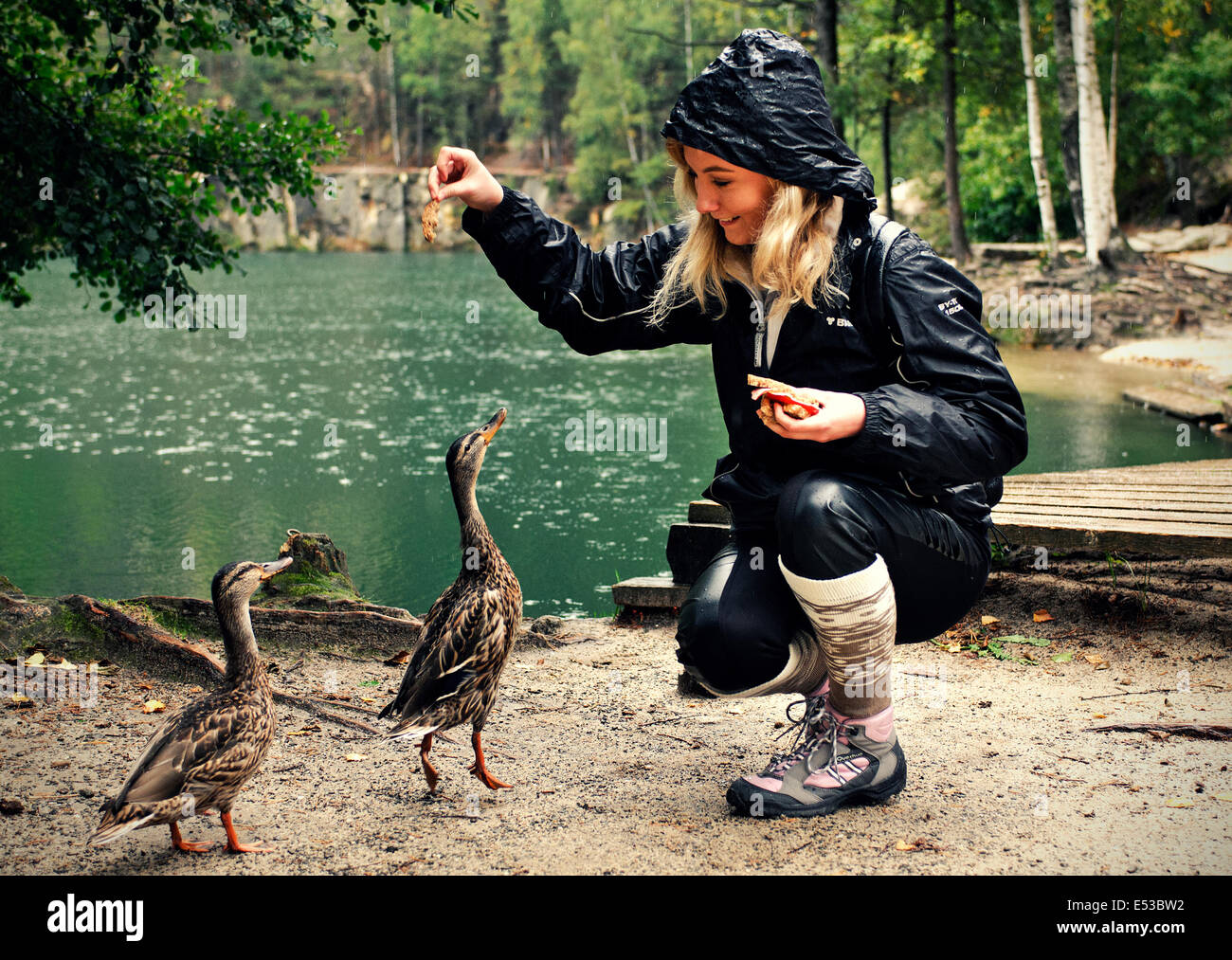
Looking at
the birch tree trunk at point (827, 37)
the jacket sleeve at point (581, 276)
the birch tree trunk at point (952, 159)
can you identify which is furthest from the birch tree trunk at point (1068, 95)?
the jacket sleeve at point (581, 276)

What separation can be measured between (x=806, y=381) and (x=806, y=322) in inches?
7.1

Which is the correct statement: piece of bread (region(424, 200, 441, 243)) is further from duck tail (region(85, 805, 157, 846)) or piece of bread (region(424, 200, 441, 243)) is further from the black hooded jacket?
duck tail (region(85, 805, 157, 846))

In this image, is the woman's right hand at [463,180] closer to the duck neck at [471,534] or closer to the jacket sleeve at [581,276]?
the jacket sleeve at [581,276]

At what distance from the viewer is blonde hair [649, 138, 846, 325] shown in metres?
3.43

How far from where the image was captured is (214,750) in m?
3.43

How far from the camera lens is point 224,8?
698 centimetres

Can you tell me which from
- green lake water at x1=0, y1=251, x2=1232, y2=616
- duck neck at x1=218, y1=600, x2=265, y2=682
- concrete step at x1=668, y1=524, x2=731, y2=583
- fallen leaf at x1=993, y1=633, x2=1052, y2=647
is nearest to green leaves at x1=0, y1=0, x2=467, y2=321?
green lake water at x1=0, y1=251, x2=1232, y2=616

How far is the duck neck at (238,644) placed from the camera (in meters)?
3.72

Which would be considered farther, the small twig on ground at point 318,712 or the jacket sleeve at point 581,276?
the small twig on ground at point 318,712

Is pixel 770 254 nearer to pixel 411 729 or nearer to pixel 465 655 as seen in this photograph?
pixel 465 655

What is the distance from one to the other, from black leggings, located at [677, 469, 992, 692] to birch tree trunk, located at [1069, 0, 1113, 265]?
70.6 ft

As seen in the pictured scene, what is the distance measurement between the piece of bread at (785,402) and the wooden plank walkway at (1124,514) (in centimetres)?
307

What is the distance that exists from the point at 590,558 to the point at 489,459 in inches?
154

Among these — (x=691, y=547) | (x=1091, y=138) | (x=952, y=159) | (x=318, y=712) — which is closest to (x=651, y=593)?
(x=691, y=547)
